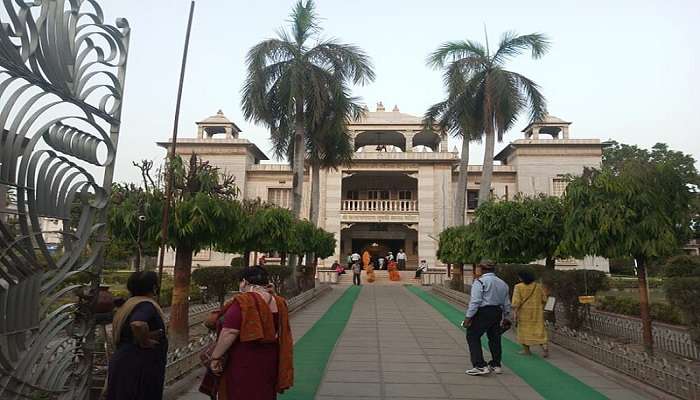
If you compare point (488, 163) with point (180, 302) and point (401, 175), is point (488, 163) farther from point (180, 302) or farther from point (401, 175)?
point (401, 175)

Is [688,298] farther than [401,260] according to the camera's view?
No

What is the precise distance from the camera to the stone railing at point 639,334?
7852 mm

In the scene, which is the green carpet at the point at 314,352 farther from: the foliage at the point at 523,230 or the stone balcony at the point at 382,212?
the stone balcony at the point at 382,212

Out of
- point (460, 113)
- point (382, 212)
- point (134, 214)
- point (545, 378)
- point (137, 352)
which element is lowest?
point (545, 378)

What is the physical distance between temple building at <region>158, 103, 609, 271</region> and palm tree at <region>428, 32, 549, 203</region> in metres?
13.5

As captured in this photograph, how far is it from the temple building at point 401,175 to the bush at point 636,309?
16.9 metres

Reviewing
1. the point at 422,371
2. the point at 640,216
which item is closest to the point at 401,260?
the point at 640,216

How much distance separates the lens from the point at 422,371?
650cm

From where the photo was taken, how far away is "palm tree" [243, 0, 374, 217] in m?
16.7

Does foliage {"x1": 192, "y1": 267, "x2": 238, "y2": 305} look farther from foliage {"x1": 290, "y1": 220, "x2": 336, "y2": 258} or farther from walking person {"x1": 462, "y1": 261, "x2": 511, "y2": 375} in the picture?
walking person {"x1": 462, "y1": 261, "x2": 511, "y2": 375}

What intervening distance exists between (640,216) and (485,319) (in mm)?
3127

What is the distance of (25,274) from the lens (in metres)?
3.14

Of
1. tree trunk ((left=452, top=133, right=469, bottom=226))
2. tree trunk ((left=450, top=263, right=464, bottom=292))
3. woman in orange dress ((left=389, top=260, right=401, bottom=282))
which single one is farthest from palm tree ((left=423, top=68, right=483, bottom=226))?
woman in orange dress ((left=389, top=260, right=401, bottom=282))

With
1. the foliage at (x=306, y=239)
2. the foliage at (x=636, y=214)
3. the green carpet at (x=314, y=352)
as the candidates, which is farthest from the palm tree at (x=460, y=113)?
the foliage at (x=636, y=214)
